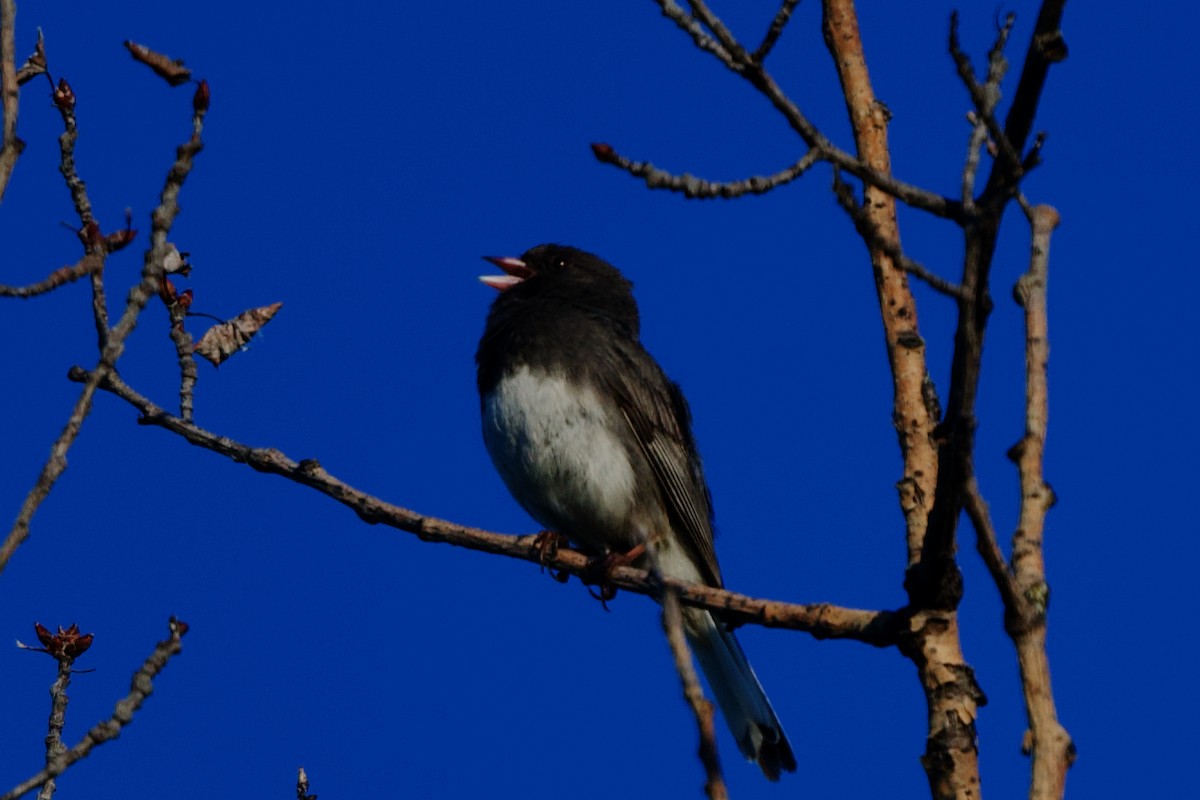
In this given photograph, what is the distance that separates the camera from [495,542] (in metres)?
4.56

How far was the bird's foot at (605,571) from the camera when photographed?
17.2 feet

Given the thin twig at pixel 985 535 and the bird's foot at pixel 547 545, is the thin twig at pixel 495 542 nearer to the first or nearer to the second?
the bird's foot at pixel 547 545

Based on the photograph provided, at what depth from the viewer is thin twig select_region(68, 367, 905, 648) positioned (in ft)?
11.3

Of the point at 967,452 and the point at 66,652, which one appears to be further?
the point at 66,652

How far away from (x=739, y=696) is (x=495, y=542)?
5.36ft

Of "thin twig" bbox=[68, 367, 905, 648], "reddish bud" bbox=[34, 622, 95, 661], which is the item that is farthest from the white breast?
"reddish bud" bbox=[34, 622, 95, 661]

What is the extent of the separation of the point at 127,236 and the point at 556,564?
2725 millimetres

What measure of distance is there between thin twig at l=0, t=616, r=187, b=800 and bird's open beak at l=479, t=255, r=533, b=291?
3854 millimetres

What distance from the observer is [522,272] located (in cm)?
655

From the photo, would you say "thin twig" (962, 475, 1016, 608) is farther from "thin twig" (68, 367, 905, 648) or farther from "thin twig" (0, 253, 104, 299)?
"thin twig" (0, 253, 104, 299)

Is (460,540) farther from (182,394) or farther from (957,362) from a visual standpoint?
(957,362)

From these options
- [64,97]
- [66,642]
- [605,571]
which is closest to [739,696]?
[605,571]

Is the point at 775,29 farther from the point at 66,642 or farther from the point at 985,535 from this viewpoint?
the point at 66,642

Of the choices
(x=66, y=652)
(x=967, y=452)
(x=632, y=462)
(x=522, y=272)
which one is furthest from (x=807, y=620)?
(x=522, y=272)
